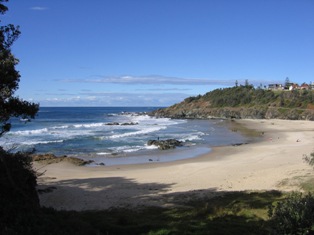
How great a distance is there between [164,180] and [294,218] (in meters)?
12.1

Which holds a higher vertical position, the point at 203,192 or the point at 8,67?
the point at 8,67

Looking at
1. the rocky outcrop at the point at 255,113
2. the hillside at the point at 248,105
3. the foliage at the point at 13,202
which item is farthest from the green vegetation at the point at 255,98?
the foliage at the point at 13,202

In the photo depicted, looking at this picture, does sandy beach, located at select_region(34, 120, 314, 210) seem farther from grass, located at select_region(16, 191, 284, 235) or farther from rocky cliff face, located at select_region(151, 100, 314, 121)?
rocky cliff face, located at select_region(151, 100, 314, 121)

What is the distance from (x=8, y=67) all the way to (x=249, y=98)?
95618mm

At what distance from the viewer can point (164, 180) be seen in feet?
60.2

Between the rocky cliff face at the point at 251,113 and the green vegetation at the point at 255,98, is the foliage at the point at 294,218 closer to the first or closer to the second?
the rocky cliff face at the point at 251,113

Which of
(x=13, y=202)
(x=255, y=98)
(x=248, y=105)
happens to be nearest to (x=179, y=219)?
(x=13, y=202)

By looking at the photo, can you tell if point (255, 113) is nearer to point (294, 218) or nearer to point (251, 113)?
point (251, 113)

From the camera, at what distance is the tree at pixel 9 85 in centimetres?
889

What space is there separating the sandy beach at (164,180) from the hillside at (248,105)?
53498mm

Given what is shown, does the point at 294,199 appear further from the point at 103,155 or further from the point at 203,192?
the point at 103,155

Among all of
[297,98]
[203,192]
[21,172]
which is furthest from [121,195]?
[297,98]

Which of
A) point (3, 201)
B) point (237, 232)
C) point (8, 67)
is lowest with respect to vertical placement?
point (237, 232)

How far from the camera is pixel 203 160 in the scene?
25.2 metres
